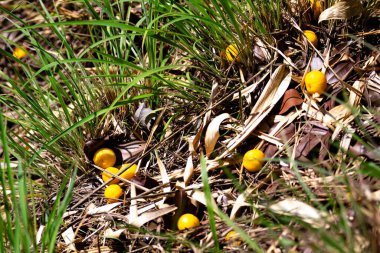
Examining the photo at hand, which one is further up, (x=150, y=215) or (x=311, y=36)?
(x=311, y=36)

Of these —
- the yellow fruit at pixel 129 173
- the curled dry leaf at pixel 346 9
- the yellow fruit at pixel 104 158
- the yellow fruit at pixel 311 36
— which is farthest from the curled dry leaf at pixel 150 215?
the curled dry leaf at pixel 346 9

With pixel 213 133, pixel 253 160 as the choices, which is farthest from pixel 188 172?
pixel 253 160

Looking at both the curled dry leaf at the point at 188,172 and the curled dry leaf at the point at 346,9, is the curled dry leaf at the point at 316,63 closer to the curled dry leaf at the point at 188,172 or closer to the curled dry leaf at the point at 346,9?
the curled dry leaf at the point at 346,9

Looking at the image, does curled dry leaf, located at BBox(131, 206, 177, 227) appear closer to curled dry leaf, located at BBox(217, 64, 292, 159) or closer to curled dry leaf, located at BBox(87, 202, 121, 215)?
curled dry leaf, located at BBox(87, 202, 121, 215)

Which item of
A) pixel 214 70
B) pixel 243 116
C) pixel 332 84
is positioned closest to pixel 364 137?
pixel 332 84

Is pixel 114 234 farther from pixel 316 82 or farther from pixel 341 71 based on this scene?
pixel 341 71

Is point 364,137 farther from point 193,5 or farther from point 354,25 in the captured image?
point 193,5
